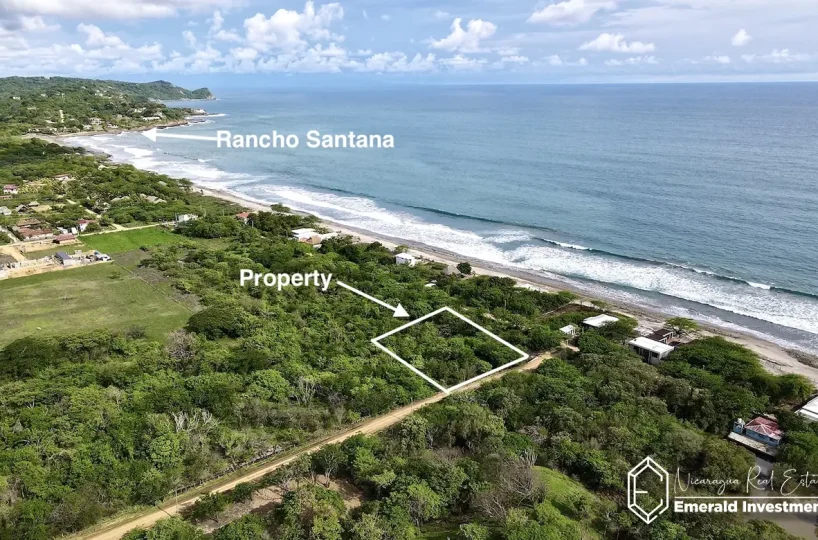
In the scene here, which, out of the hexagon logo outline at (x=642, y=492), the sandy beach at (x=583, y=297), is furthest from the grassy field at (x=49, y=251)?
the hexagon logo outline at (x=642, y=492)

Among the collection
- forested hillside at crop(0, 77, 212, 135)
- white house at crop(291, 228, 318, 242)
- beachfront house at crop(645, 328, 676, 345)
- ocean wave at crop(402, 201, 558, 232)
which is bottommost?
beachfront house at crop(645, 328, 676, 345)

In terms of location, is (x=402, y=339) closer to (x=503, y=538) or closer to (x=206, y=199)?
(x=503, y=538)

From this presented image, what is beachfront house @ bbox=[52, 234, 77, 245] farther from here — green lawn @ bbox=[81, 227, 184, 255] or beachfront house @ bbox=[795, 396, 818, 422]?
beachfront house @ bbox=[795, 396, 818, 422]

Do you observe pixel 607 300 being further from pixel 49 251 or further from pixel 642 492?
pixel 49 251

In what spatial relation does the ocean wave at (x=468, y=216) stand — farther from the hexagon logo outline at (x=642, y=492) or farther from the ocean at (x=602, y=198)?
the hexagon logo outline at (x=642, y=492)

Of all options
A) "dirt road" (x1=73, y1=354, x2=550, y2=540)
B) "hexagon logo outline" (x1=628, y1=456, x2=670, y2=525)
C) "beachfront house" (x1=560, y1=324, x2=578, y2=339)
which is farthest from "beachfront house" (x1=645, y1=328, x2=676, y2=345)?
"hexagon logo outline" (x1=628, y1=456, x2=670, y2=525)

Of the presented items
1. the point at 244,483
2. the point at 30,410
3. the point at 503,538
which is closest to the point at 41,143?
the point at 30,410

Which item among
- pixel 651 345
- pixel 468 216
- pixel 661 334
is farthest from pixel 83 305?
pixel 468 216
